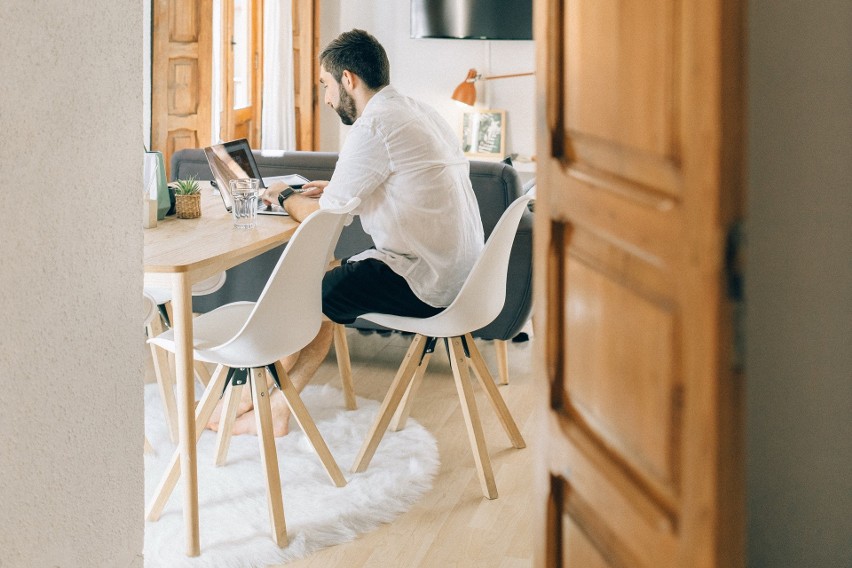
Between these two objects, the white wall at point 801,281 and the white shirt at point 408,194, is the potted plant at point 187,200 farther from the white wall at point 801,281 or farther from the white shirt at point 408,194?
the white wall at point 801,281

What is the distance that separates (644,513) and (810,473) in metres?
0.25

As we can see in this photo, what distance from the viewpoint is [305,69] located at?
7.23 m

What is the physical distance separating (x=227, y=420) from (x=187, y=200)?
2.17 ft

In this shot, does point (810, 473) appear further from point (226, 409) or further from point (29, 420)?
point (226, 409)

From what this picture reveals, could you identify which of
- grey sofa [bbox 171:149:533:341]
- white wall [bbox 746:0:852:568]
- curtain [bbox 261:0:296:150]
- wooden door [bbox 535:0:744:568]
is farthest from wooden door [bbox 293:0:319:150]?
white wall [bbox 746:0:852:568]

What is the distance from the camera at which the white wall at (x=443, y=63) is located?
304 inches

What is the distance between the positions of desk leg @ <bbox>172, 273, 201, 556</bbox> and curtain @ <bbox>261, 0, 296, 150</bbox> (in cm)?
455

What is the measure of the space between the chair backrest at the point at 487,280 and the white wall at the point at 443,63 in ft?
16.3

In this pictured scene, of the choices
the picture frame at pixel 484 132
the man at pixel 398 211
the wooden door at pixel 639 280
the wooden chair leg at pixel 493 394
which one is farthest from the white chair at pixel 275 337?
the picture frame at pixel 484 132

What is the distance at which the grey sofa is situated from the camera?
12.0 feet

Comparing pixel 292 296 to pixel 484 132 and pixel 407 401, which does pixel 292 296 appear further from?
pixel 484 132

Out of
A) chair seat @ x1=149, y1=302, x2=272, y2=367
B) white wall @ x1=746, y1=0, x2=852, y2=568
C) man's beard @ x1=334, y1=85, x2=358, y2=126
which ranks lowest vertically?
chair seat @ x1=149, y1=302, x2=272, y2=367

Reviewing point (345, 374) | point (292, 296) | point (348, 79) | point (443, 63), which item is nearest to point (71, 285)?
point (292, 296)

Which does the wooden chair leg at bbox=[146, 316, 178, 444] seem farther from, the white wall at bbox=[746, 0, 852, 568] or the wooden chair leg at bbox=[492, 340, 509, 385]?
the white wall at bbox=[746, 0, 852, 568]
